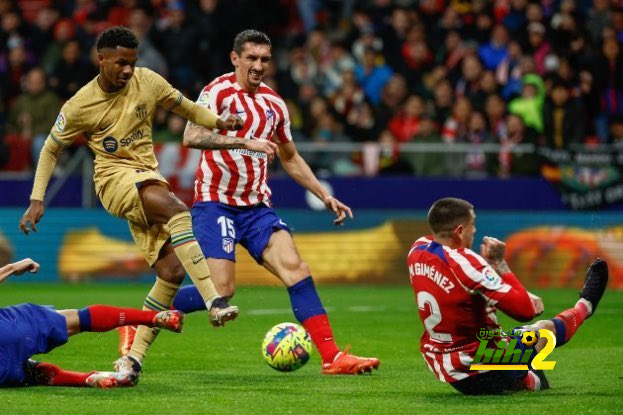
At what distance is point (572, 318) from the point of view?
26.4 feet

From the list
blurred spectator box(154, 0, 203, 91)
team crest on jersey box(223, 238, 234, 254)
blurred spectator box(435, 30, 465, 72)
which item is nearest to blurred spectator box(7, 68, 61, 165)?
blurred spectator box(154, 0, 203, 91)

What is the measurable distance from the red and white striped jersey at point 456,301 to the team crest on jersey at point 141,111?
237 centimetres

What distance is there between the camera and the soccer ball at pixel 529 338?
7.79 m

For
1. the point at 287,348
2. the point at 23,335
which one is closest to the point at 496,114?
the point at 287,348

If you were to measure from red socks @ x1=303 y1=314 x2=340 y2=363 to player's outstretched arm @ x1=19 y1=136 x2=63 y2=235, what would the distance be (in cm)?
217

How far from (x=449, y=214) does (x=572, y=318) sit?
3.87 ft

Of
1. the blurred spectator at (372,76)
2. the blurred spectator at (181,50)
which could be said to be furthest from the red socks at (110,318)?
the blurred spectator at (181,50)

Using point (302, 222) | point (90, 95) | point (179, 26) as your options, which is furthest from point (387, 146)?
point (90, 95)

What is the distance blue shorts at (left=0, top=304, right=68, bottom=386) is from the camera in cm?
779

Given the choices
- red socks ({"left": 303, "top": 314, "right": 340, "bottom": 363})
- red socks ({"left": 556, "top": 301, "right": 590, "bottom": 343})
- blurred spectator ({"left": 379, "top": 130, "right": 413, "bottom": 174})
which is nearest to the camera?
red socks ({"left": 556, "top": 301, "right": 590, "bottom": 343})

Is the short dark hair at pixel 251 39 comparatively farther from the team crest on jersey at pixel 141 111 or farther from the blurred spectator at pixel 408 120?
the blurred spectator at pixel 408 120

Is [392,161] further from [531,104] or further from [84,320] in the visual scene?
[84,320]

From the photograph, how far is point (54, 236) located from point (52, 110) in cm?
229

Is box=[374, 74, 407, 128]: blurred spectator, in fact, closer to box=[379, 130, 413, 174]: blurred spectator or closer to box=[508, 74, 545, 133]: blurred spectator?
box=[379, 130, 413, 174]: blurred spectator
